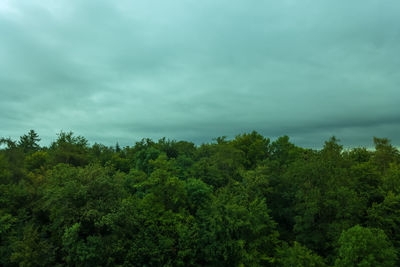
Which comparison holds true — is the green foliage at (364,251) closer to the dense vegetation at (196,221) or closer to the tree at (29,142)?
the dense vegetation at (196,221)

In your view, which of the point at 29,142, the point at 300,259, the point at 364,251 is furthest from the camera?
the point at 29,142

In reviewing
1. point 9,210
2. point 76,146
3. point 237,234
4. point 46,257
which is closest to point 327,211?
point 237,234

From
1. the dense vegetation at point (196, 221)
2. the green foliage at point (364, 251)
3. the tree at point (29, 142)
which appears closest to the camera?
the green foliage at point (364, 251)

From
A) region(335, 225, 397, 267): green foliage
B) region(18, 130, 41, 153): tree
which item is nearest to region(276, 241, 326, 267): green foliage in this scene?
region(335, 225, 397, 267): green foliage

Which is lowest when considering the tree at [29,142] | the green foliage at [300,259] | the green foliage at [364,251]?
the green foliage at [300,259]

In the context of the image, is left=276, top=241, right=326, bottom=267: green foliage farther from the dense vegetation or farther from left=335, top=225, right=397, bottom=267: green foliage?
left=335, top=225, right=397, bottom=267: green foliage

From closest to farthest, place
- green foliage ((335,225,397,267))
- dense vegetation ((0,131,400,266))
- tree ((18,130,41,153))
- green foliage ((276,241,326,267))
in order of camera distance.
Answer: green foliage ((335,225,397,267)), green foliage ((276,241,326,267)), dense vegetation ((0,131,400,266)), tree ((18,130,41,153))

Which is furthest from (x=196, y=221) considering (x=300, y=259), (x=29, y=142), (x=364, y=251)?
(x=29, y=142)

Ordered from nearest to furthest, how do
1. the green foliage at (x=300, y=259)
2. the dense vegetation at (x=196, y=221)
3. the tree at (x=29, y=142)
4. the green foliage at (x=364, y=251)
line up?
the green foliage at (x=364, y=251) → the green foliage at (x=300, y=259) → the dense vegetation at (x=196, y=221) → the tree at (x=29, y=142)

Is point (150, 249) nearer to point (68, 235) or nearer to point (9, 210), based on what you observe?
point (68, 235)

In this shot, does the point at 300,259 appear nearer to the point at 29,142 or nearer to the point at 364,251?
the point at 364,251

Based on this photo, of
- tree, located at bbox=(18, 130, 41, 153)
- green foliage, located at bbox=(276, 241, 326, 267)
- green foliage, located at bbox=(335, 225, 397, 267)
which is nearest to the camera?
green foliage, located at bbox=(335, 225, 397, 267)

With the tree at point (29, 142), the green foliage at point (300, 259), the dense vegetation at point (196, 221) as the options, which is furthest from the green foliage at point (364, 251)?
the tree at point (29, 142)

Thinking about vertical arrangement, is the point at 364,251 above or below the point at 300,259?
above
